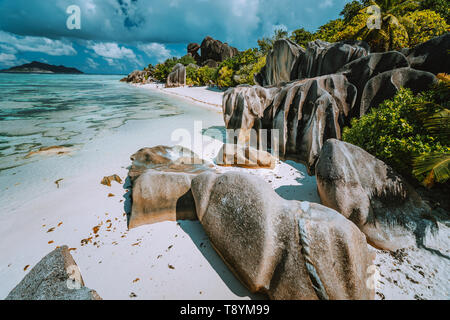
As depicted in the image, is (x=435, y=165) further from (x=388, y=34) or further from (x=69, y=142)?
(x=388, y=34)

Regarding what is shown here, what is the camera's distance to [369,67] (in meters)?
6.59

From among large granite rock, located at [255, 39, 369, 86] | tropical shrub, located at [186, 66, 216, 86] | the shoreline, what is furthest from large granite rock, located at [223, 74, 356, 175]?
tropical shrub, located at [186, 66, 216, 86]

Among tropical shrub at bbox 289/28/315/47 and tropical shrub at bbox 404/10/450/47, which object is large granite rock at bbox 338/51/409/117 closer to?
tropical shrub at bbox 404/10/450/47

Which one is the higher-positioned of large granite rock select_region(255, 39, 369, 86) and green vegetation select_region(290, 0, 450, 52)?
green vegetation select_region(290, 0, 450, 52)

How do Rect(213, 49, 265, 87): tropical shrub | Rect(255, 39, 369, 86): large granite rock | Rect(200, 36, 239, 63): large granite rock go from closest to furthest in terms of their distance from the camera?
Rect(255, 39, 369, 86): large granite rock < Rect(213, 49, 265, 87): tropical shrub < Rect(200, 36, 239, 63): large granite rock

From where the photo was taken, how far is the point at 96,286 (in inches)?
125

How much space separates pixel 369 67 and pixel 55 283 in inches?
388

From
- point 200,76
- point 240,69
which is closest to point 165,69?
point 200,76

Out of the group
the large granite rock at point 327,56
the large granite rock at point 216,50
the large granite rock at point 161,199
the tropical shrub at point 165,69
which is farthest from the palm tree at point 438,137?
the large granite rock at point 216,50

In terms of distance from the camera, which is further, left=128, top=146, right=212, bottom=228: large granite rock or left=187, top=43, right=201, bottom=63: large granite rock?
left=187, top=43, right=201, bottom=63: large granite rock

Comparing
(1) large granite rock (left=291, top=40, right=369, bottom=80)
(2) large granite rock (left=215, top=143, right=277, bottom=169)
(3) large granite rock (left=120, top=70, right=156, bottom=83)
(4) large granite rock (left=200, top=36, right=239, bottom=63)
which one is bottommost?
(2) large granite rock (left=215, top=143, right=277, bottom=169)

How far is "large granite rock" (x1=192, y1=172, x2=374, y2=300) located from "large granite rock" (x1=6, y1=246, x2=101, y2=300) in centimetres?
211

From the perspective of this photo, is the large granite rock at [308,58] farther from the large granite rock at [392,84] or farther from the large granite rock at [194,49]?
the large granite rock at [194,49]

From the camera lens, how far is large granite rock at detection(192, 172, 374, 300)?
2535 millimetres
